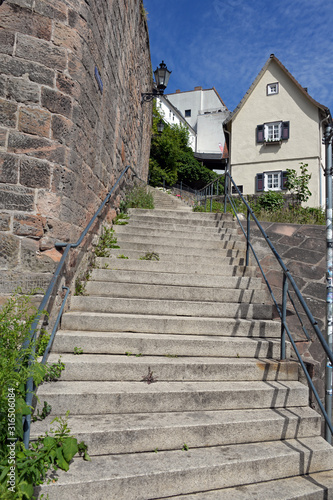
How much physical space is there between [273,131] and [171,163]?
1243cm

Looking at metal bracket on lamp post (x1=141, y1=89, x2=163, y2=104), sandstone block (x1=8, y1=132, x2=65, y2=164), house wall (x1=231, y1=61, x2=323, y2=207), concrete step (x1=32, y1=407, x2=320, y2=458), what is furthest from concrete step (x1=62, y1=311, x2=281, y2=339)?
house wall (x1=231, y1=61, x2=323, y2=207)

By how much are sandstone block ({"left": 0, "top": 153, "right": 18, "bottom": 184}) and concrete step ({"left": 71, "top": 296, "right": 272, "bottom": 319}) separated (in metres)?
1.41

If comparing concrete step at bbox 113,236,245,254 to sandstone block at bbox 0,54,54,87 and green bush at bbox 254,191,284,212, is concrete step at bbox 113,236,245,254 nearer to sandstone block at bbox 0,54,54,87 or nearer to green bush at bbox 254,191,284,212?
sandstone block at bbox 0,54,54,87

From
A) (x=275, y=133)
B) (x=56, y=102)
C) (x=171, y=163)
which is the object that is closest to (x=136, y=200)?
(x=56, y=102)

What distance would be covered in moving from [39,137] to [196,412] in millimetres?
2815

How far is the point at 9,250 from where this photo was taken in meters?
2.86

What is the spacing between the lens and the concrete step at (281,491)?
213cm

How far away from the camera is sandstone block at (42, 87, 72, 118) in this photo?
10.1 feet

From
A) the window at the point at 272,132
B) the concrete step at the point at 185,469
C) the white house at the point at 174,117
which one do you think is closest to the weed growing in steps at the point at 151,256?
the concrete step at the point at 185,469

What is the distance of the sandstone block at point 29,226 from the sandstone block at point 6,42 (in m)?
1.51

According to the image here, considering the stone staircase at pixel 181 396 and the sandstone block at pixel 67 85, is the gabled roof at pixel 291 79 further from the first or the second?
the sandstone block at pixel 67 85

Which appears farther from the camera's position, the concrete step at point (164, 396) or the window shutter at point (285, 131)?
the window shutter at point (285, 131)

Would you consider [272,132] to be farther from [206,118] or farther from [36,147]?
[206,118]

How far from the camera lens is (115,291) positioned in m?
3.88
